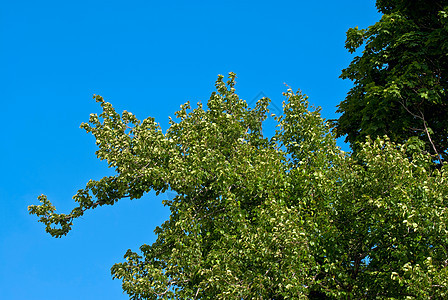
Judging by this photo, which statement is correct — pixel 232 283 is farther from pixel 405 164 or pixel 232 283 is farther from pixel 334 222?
pixel 405 164

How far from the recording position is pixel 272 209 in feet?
47.0

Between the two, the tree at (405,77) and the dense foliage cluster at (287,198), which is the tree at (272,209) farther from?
the tree at (405,77)

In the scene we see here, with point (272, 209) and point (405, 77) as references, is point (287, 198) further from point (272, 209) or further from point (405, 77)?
point (405, 77)

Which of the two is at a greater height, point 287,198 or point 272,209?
point 287,198

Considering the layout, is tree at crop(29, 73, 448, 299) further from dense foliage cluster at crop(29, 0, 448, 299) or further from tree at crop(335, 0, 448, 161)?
tree at crop(335, 0, 448, 161)

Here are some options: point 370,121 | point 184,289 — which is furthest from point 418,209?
point 370,121

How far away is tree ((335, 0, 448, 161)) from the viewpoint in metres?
22.7

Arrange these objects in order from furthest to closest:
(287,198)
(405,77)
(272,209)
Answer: (405,77)
(287,198)
(272,209)

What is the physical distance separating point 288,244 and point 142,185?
278 inches

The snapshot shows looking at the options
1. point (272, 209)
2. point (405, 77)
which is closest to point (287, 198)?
point (272, 209)

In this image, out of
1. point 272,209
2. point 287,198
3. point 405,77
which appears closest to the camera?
point 272,209

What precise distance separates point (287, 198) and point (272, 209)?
2738 millimetres

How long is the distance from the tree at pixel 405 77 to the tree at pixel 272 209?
5733mm

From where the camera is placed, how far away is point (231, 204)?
15.9m
